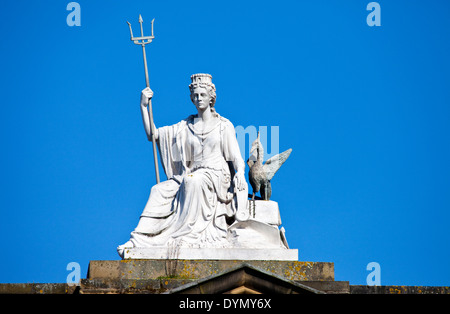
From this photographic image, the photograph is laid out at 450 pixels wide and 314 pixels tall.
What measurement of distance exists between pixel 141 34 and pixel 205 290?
28.6 ft

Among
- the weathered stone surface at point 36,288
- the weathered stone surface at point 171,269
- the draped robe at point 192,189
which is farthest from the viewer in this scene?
the draped robe at point 192,189

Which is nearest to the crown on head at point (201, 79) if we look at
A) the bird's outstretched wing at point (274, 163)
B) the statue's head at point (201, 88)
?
the statue's head at point (201, 88)

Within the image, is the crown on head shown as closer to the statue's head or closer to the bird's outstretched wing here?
the statue's head

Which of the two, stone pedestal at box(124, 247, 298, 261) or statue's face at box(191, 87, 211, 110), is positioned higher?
statue's face at box(191, 87, 211, 110)

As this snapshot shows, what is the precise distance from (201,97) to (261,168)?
7.31 ft

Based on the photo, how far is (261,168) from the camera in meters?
25.9

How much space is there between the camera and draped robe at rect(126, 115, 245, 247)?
2403 centimetres

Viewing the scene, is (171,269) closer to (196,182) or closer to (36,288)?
(196,182)

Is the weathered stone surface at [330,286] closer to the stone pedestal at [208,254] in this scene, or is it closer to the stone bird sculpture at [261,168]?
the stone pedestal at [208,254]

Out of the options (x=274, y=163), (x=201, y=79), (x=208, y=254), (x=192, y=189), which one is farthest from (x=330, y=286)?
(x=201, y=79)

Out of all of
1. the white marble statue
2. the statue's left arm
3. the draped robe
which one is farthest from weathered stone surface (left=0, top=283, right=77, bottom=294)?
the statue's left arm

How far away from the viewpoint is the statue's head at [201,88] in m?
25.7

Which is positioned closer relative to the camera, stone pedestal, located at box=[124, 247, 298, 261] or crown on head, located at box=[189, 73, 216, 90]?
stone pedestal, located at box=[124, 247, 298, 261]
